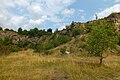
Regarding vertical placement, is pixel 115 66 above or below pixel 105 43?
below

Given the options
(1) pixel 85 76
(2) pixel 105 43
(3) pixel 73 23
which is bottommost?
(1) pixel 85 76

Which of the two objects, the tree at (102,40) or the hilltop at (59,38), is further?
the hilltop at (59,38)

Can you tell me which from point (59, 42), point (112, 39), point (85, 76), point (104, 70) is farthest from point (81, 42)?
point (85, 76)

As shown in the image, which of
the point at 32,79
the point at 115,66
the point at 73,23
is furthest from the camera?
the point at 73,23

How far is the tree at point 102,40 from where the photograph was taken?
90.0 feet

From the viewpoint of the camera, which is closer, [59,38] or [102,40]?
[102,40]

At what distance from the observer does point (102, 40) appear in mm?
27422

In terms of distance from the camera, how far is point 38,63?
27.6 metres

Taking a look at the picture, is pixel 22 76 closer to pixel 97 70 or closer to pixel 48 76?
pixel 48 76

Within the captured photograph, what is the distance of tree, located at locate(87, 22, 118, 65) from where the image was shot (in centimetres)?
2742

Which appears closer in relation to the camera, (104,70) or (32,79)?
Answer: (32,79)

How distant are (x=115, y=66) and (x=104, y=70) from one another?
242cm

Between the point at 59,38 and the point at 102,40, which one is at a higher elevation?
the point at 59,38

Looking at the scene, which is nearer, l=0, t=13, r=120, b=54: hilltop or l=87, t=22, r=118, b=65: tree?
l=87, t=22, r=118, b=65: tree
